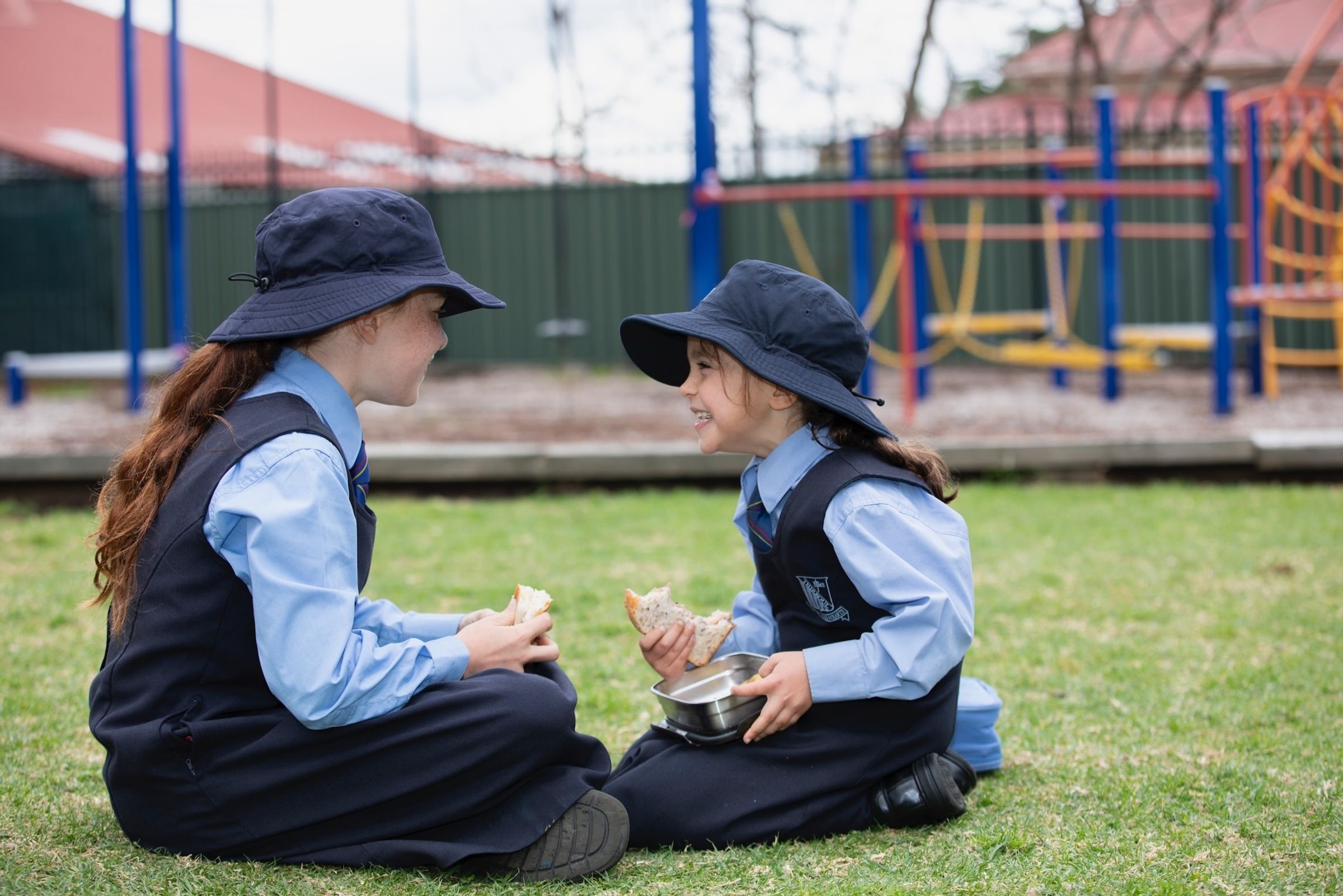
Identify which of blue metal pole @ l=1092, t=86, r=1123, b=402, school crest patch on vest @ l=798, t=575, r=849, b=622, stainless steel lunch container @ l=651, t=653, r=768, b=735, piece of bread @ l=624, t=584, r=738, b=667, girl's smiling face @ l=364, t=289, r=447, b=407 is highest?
blue metal pole @ l=1092, t=86, r=1123, b=402

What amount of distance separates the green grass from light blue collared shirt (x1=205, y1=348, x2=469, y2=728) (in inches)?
12.9

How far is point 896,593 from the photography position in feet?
7.52

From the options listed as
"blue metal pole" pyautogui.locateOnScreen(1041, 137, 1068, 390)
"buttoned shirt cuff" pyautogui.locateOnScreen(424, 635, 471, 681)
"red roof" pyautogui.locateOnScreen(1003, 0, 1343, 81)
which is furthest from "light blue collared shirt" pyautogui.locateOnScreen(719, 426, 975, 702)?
"red roof" pyautogui.locateOnScreen(1003, 0, 1343, 81)

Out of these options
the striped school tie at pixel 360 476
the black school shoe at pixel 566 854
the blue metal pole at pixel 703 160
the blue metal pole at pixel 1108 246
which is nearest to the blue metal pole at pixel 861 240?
the blue metal pole at pixel 703 160

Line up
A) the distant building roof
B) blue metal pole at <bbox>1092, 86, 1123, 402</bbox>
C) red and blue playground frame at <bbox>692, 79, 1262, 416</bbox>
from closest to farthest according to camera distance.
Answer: red and blue playground frame at <bbox>692, 79, 1262, 416</bbox> → blue metal pole at <bbox>1092, 86, 1123, 402</bbox> → the distant building roof

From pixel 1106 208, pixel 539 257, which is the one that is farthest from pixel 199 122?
pixel 1106 208

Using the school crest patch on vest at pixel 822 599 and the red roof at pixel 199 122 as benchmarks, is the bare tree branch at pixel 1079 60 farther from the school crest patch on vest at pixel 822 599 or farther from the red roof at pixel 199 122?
the school crest patch on vest at pixel 822 599

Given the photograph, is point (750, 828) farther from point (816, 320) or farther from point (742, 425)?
point (816, 320)

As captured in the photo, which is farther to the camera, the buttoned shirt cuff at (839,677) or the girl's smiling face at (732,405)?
the girl's smiling face at (732,405)

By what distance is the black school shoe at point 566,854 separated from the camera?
2.19 m

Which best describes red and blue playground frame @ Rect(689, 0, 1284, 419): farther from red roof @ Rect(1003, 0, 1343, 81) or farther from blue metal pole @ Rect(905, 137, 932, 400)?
red roof @ Rect(1003, 0, 1343, 81)

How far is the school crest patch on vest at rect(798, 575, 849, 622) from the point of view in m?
2.45

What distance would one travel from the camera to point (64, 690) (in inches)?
130

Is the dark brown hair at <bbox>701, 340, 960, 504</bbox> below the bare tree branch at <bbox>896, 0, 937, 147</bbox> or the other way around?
below
